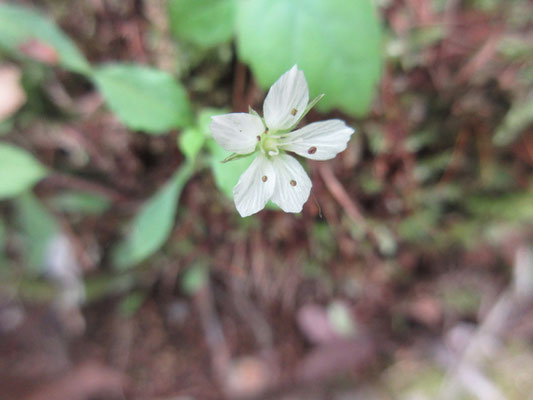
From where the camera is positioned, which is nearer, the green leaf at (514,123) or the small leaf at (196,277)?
the green leaf at (514,123)

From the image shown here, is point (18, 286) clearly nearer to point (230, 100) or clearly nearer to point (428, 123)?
point (230, 100)

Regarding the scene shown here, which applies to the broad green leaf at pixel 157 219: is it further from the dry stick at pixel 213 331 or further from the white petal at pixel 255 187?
the dry stick at pixel 213 331

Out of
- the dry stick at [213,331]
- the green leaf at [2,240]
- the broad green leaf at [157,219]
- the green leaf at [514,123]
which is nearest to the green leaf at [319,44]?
the broad green leaf at [157,219]

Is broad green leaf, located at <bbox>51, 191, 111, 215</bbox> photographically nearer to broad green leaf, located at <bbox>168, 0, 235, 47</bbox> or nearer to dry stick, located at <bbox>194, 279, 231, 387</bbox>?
dry stick, located at <bbox>194, 279, 231, 387</bbox>

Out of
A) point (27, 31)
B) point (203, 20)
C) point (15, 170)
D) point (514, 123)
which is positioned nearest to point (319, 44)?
point (203, 20)

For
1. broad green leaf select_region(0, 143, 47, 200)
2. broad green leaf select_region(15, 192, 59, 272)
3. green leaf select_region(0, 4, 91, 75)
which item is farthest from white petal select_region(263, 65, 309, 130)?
broad green leaf select_region(15, 192, 59, 272)

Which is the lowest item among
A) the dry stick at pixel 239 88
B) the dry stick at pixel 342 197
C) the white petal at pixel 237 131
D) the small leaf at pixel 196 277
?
the white petal at pixel 237 131

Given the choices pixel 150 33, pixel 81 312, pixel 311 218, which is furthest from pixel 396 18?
pixel 81 312
